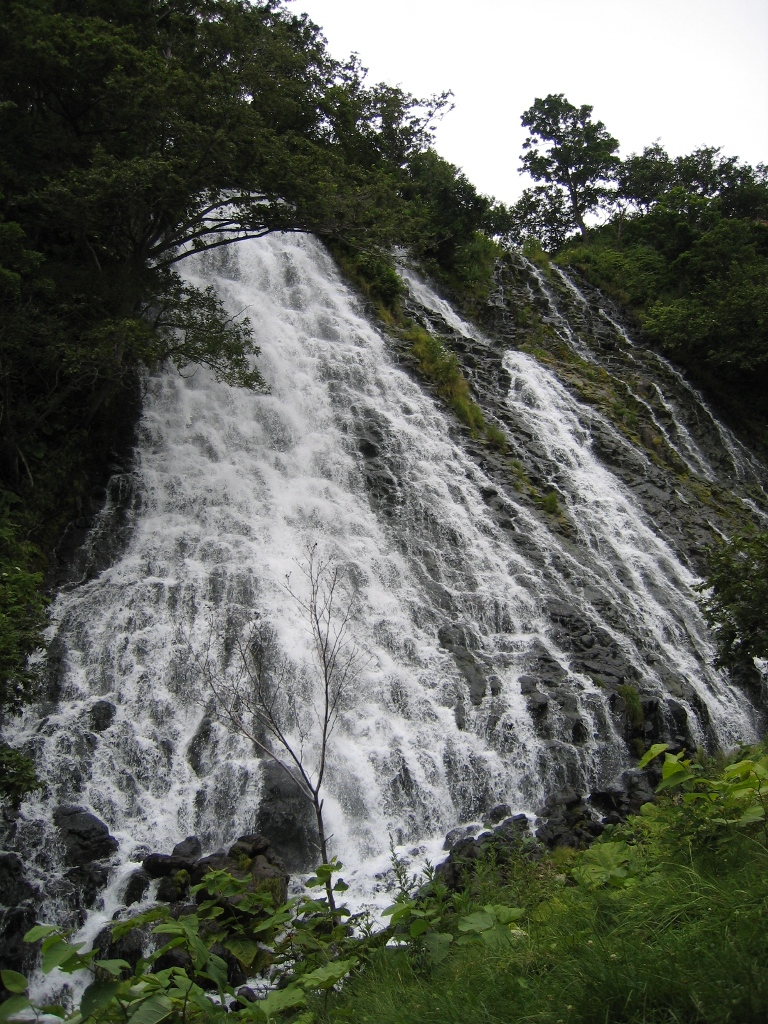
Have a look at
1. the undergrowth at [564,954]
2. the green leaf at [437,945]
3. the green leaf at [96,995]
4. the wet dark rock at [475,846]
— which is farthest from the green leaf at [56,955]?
the wet dark rock at [475,846]

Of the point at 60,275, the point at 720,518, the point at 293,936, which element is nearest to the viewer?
the point at 293,936

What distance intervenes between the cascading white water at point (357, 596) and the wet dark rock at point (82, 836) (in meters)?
0.14

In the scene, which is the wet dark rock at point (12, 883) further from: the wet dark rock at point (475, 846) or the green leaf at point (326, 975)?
the green leaf at point (326, 975)

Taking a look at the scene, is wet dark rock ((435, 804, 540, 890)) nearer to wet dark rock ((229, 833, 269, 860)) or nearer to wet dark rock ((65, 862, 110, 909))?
wet dark rock ((229, 833, 269, 860))

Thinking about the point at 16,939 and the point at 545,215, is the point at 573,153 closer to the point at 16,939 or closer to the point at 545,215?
the point at 545,215

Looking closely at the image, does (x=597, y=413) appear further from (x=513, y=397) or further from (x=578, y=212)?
(x=578, y=212)

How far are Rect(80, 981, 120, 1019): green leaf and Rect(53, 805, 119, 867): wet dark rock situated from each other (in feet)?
19.9

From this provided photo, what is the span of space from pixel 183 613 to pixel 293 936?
25.7 feet

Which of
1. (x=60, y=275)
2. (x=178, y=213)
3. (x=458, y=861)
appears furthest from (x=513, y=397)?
(x=458, y=861)

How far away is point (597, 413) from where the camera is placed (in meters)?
20.2

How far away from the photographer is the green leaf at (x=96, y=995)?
2.29 meters

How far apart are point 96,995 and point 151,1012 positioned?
216 mm

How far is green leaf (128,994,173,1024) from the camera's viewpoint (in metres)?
2.42

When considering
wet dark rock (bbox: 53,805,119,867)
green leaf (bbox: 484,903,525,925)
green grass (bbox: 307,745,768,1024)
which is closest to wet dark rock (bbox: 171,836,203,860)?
wet dark rock (bbox: 53,805,119,867)
